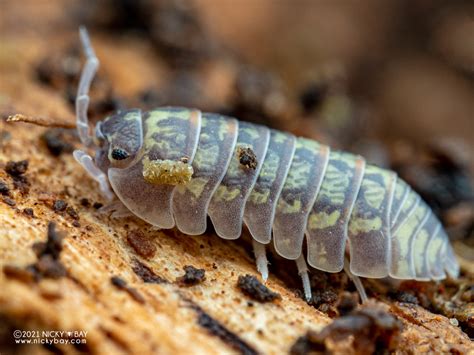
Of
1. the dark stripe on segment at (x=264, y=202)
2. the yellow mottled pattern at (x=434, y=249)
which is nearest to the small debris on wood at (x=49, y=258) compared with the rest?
the dark stripe on segment at (x=264, y=202)

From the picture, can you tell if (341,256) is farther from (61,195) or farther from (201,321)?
(61,195)

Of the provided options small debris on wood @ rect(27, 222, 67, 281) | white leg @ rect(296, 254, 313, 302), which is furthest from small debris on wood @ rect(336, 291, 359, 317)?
small debris on wood @ rect(27, 222, 67, 281)

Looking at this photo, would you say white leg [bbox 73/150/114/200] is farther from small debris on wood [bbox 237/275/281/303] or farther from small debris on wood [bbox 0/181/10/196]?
small debris on wood [bbox 237/275/281/303]

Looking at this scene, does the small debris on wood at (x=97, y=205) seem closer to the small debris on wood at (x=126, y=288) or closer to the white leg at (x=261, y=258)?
the small debris on wood at (x=126, y=288)

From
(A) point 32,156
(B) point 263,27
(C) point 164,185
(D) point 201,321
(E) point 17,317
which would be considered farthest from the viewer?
(B) point 263,27

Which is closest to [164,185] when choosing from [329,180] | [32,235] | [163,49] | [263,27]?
[32,235]

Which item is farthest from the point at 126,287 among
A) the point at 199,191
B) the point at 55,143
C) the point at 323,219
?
the point at 55,143

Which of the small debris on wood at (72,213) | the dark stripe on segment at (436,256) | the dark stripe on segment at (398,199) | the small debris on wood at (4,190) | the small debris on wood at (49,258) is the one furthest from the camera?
the dark stripe on segment at (436,256)
